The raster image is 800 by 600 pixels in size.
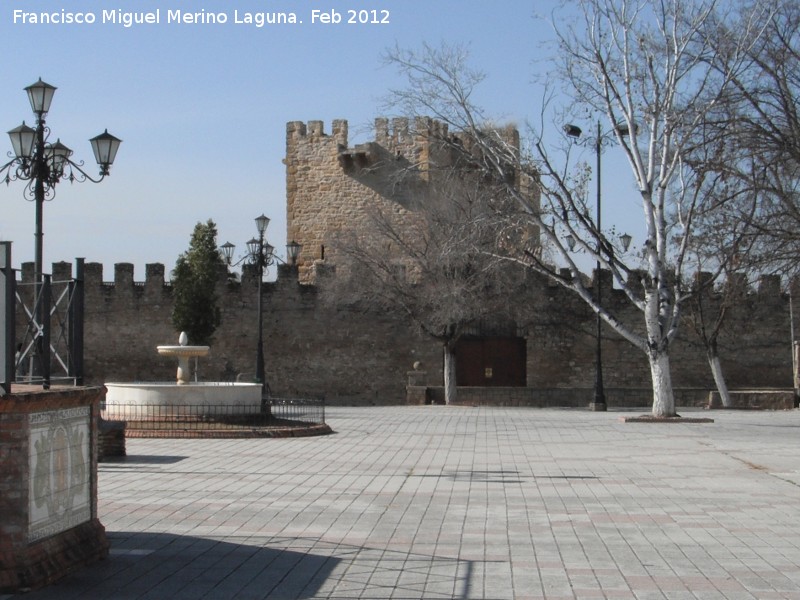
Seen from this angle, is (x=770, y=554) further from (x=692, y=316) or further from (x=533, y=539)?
(x=692, y=316)

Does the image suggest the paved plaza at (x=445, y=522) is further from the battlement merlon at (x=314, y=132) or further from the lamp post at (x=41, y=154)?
the battlement merlon at (x=314, y=132)

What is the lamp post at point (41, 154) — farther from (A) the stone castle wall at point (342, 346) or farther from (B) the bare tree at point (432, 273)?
(A) the stone castle wall at point (342, 346)

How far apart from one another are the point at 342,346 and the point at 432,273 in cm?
727

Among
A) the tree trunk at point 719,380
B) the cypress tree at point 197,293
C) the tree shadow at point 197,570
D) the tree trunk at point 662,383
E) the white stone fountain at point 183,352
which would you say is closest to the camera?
the tree shadow at point 197,570

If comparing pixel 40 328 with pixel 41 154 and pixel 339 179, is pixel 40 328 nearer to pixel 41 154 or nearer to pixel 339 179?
pixel 41 154

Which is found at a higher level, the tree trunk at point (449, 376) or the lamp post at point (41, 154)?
the lamp post at point (41, 154)

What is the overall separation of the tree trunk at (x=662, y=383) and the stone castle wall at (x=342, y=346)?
15.3 metres

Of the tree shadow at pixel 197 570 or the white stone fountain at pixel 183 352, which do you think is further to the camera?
the white stone fountain at pixel 183 352

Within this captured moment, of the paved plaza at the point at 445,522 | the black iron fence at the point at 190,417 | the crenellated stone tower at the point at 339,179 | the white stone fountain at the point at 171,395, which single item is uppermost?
the crenellated stone tower at the point at 339,179

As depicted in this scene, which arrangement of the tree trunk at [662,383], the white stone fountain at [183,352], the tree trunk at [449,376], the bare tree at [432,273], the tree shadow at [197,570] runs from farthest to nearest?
the tree trunk at [449,376] < the bare tree at [432,273] < the tree trunk at [662,383] < the white stone fountain at [183,352] < the tree shadow at [197,570]

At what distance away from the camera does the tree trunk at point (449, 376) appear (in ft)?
108

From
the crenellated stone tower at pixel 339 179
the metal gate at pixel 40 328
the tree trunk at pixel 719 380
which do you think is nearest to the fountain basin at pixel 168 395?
the metal gate at pixel 40 328

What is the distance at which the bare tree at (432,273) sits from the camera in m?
31.8

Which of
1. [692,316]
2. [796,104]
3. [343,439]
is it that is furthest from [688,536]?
[692,316]
